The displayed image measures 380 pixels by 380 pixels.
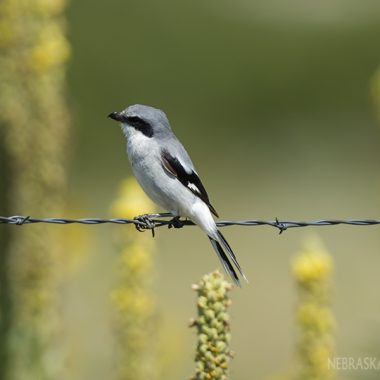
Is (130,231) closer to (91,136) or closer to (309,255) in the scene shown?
(309,255)

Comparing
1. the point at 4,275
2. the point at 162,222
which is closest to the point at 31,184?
the point at 4,275

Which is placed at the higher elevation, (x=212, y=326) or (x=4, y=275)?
(x=4, y=275)

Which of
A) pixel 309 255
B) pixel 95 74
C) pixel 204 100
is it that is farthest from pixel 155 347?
pixel 204 100

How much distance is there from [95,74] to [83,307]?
8729 mm

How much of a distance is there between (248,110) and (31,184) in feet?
56.1

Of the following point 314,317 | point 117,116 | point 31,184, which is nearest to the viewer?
point 314,317

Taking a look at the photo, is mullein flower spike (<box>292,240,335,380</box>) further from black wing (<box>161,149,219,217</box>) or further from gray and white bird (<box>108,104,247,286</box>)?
black wing (<box>161,149,219,217</box>)

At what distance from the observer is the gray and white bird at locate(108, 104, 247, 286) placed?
21.3ft

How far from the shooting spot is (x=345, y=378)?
6957 mm

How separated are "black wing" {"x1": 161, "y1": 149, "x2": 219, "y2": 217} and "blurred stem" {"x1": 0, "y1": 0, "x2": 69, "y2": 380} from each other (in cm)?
109

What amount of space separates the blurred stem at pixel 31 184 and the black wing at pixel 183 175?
1090 mm

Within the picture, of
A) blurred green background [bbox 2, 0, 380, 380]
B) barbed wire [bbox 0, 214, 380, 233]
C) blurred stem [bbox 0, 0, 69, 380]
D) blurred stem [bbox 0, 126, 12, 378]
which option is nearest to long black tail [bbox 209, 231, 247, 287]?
barbed wire [bbox 0, 214, 380, 233]

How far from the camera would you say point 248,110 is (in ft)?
79.3

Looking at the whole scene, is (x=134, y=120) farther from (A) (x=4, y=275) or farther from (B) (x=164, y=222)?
(A) (x=4, y=275)
